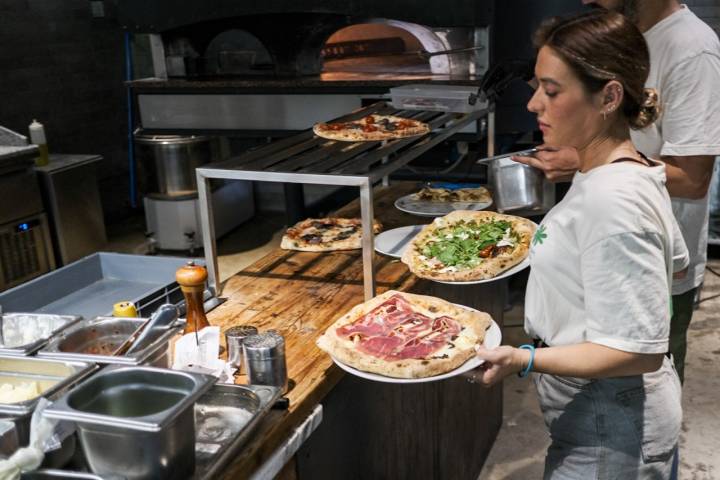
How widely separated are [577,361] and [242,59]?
4553 millimetres

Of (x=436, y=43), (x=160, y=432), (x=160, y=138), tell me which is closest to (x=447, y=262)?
(x=160, y=432)

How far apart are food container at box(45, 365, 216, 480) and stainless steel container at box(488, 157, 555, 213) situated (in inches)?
59.1

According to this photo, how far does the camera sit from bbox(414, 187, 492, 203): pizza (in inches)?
120

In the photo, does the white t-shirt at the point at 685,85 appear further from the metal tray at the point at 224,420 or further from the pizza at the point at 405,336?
the metal tray at the point at 224,420

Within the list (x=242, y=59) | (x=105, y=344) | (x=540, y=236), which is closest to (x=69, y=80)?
(x=242, y=59)

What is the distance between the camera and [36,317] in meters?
1.62

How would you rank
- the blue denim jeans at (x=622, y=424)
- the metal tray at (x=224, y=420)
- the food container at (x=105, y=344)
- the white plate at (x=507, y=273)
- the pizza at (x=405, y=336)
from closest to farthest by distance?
Answer: the metal tray at (x=224, y=420) < the food container at (x=105, y=344) < the blue denim jeans at (x=622, y=424) < the pizza at (x=405, y=336) < the white plate at (x=507, y=273)

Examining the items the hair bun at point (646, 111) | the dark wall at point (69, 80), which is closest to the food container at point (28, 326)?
the hair bun at point (646, 111)

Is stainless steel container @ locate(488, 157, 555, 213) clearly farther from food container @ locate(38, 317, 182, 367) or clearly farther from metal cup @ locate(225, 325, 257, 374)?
food container @ locate(38, 317, 182, 367)

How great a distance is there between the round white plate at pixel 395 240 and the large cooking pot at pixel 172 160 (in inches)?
122

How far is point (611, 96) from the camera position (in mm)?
1377

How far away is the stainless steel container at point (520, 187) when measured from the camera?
8.07ft

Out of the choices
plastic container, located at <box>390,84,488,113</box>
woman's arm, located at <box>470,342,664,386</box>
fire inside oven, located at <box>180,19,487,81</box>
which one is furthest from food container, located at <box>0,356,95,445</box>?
fire inside oven, located at <box>180,19,487,81</box>

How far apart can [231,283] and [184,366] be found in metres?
0.68
